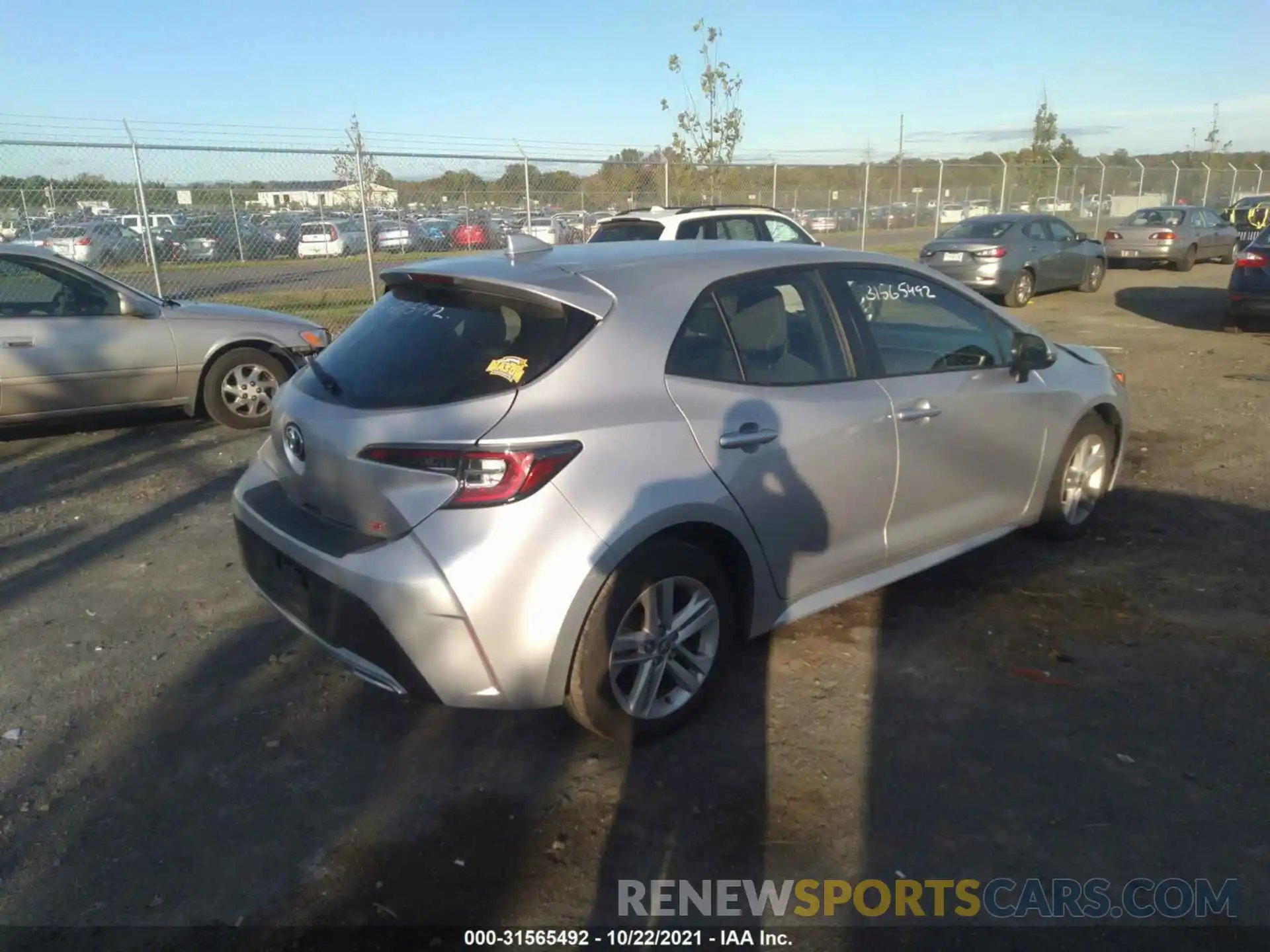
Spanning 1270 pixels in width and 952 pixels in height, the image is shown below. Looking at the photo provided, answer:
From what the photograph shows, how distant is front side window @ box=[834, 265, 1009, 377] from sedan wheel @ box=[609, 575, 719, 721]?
1.35m

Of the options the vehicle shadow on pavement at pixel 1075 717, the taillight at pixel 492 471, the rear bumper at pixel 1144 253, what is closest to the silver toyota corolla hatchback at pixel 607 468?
the taillight at pixel 492 471

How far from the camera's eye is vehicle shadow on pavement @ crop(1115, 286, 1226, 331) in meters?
14.0

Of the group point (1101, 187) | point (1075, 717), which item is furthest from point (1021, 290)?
point (1101, 187)

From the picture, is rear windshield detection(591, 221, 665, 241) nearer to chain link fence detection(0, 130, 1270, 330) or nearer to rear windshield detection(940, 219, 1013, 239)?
chain link fence detection(0, 130, 1270, 330)

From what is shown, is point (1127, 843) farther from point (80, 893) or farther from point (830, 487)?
point (80, 893)

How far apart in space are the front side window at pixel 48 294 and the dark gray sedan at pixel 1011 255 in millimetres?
12449

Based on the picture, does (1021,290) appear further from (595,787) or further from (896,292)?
(595,787)

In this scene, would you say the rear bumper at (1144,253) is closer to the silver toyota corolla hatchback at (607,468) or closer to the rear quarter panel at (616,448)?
the silver toyota corolla hatchback at (607,468)

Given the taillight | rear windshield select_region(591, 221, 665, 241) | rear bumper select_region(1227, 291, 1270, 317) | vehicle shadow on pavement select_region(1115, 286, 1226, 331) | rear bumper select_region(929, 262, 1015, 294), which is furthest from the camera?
rear bumper select_region(929, 262, 1015, 294)

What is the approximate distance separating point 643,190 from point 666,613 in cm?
1482

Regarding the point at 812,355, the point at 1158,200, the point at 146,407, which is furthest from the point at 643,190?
the point at 1158,200

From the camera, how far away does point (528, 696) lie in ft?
9.62

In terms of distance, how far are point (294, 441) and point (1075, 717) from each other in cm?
296

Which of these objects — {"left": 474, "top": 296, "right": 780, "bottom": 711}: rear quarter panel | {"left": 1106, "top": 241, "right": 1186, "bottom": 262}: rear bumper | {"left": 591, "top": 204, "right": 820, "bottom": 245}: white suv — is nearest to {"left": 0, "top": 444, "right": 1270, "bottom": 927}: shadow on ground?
{"left": 474, "top": 296, "right": 780, "bottom": 711}: rear quarter panel
